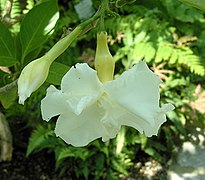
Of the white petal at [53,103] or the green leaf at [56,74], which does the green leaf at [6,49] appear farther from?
the white petal at [53,103]

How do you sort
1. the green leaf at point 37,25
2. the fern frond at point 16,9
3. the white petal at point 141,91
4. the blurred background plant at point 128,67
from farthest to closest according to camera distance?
the fern frond at point 16,9 → the blurred background plant at point 128,67 → the green leaf at point 37,25 → the white petal at point 141,91

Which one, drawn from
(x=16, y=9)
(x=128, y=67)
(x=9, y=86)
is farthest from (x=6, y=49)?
(x=16, y=9)

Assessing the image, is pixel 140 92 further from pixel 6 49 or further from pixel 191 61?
pixel 191 61

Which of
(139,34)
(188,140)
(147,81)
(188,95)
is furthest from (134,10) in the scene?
(147,81)

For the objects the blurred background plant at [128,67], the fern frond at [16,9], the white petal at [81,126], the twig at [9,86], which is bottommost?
the blurred background plant at [128,67]

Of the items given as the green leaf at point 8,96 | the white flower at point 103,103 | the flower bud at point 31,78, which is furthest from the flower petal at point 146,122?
the green leaf at point 8,96
